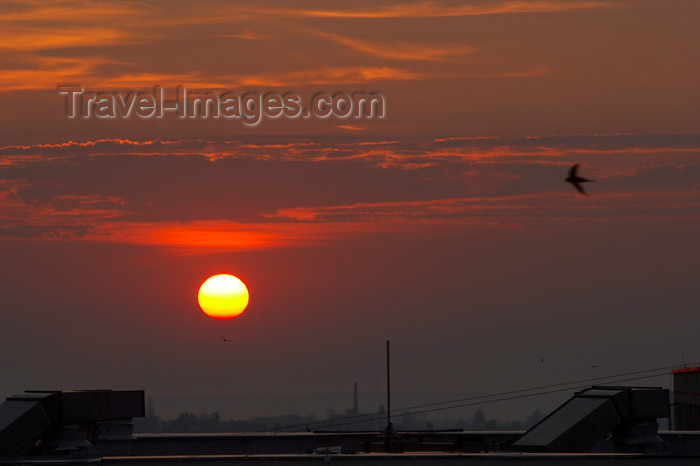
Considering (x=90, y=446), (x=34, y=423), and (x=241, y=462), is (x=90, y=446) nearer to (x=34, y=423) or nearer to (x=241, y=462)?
(x=34, y=423)

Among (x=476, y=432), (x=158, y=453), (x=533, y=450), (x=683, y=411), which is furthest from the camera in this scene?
(x=683, y=411)

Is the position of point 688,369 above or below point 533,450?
above

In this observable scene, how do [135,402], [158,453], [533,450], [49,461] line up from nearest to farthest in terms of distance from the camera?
[49,461] < [533,450] < [135,402] < [158,453]

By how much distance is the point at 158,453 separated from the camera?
2044 inches

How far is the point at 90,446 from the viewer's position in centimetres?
4616

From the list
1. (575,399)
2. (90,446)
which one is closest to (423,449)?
(575,399)

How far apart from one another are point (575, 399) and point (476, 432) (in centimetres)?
940

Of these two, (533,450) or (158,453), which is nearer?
(533,450)

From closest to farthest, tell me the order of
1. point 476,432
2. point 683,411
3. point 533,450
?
1. point 533,450
2. point 476,432
3. point 683,411

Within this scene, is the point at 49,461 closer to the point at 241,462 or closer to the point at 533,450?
the point at 241,462

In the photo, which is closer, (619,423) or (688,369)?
(619,423)

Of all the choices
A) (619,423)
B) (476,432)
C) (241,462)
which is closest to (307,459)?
(241,462)

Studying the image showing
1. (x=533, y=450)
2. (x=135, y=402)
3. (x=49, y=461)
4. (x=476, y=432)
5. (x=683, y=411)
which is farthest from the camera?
(x=683, y=411)

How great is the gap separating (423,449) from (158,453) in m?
13.0
